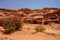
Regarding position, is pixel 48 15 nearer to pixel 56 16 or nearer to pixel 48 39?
pixel 56 16

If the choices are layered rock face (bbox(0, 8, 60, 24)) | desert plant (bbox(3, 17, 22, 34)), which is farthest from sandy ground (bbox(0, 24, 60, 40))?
layered rock face (bbox(0, 8, 60, 24))

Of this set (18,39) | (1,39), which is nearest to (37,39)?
(18,39)

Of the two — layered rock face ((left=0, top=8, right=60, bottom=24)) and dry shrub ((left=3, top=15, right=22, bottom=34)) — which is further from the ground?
dry shrub ((left=3, top=15, right=22, bottom=34))

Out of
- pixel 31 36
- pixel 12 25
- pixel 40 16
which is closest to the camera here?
pixel 31 36

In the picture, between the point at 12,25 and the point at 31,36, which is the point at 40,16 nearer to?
the point at 12,25

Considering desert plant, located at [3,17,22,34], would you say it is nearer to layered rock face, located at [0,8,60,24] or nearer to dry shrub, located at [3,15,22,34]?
dry shrub, located at [3,15,22,34]

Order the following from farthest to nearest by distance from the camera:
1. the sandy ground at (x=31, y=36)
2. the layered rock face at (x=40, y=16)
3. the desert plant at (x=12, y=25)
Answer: the layered rock face at (x=40, y=16) → the desert plant at (x=12, y=25) → the sandy ground at (x=31, y=36)

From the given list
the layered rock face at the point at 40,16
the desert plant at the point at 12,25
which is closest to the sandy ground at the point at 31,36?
the desert plant at the point at 12,25

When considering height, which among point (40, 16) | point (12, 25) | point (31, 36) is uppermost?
point (12, 25)

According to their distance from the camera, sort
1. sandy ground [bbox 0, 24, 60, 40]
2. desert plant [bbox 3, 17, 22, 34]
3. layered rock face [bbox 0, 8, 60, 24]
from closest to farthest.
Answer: sandy ground [bbox 0, 24, 60, 40], desert plant [bbox 3, 17, 22, 34], layered rock face [bbox 0, 8, 60, 24]

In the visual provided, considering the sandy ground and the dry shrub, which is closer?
the sandy ground

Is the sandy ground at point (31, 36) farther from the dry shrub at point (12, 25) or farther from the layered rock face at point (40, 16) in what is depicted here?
the layered rock face at point (40, 16)

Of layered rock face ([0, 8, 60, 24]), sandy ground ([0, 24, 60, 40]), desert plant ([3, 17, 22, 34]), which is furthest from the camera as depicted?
layered rock face ([0, 8, 60, 24])

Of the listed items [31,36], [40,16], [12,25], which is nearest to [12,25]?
[12,25]
